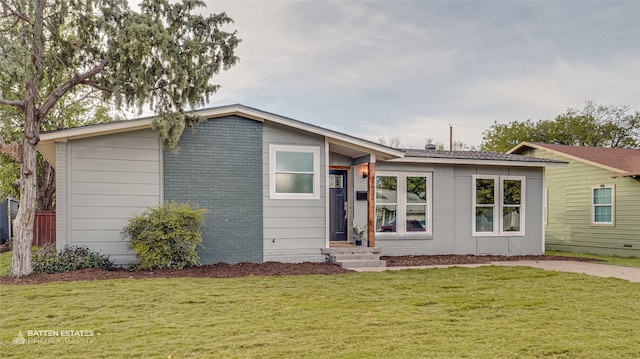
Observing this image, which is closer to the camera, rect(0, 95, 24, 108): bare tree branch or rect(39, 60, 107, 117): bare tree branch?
rect(0, 95, 24, 108): bare tree branch

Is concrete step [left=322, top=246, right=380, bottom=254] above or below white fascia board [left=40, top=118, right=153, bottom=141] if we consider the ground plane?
below

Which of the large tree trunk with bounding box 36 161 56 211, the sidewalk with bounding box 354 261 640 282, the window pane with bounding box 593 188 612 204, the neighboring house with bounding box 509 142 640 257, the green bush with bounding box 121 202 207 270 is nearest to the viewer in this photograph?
the green bush with bounding box 121 202 207 270

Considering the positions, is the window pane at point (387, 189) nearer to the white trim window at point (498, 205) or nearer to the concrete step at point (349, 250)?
the concrete step at point (349, 250)

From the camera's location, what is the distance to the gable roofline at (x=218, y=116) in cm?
834

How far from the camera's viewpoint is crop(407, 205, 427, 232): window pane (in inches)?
463

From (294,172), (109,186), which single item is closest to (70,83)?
(109,186)

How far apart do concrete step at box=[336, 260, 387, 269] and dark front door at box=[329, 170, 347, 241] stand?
1.80m

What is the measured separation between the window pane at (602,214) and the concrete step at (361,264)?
Answer: 9.20m

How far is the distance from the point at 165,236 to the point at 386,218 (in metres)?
5.79

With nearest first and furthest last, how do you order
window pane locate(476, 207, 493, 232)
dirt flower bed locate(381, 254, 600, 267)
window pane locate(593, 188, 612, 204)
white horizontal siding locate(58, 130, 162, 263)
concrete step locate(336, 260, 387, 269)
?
white horizontal siding locate(58, 130, 162, 263), concrete step locate(336, 260, 387, 269), dirt flower bed locate(381, 254, 600, 267), window pane locate(476, 207, 493, 232), window pane locate(593, 188, 612, 204)

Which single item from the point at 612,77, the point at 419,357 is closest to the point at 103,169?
the point at 419,357

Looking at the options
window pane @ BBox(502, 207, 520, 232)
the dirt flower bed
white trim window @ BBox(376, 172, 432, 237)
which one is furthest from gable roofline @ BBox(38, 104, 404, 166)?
window pane @ BBox(502, 207, 520, 232)

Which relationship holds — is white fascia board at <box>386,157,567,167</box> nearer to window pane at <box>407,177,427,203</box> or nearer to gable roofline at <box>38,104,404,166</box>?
window pane at <box>407,177,427,203</box>

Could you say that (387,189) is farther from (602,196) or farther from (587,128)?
(587,128)
